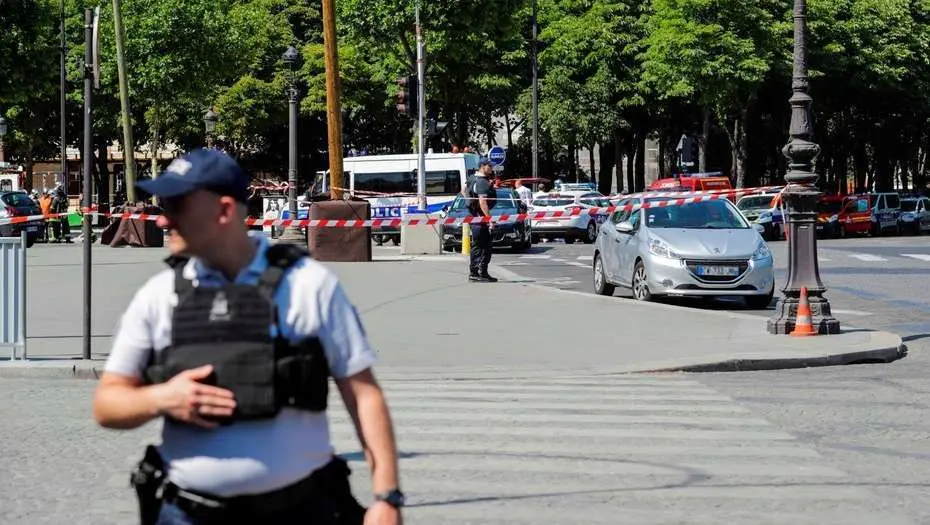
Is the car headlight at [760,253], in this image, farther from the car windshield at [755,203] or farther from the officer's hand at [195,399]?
the car windshield at [755,203]

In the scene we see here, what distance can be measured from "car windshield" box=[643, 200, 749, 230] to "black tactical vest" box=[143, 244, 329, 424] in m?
17.8

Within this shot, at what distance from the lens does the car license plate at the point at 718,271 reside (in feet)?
66.5

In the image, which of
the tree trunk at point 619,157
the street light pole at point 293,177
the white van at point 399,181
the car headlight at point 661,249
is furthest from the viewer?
the tree trunk at point 619,157

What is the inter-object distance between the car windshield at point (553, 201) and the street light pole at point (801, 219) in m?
30.0

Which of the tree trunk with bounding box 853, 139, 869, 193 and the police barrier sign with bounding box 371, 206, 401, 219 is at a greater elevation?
the tree trunk with bounding box 853, 139, 869, 193

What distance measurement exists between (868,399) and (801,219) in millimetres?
4907

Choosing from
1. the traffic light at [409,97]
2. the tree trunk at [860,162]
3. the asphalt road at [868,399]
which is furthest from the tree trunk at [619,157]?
the asphalt road at [868,399]

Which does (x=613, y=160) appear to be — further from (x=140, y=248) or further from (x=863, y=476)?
(x=863, y=476)

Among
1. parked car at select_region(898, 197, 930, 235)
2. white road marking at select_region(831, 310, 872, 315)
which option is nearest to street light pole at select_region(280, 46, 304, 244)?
white road marking at select_region(831, 310, 872, 315)

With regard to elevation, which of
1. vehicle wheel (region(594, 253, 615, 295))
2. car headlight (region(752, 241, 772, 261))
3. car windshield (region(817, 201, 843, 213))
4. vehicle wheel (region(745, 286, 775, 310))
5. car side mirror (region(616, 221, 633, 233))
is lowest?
vehicle wheel (region(745, 286, 775, 310))

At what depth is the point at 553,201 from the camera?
155 ft

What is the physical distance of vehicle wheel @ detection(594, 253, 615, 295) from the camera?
23.1 metres

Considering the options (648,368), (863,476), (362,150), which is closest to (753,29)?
(362,150)

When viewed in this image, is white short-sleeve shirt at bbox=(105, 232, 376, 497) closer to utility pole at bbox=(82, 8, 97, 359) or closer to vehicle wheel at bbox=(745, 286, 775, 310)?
utility pole at bbox=(82, 8, 97, 359)
